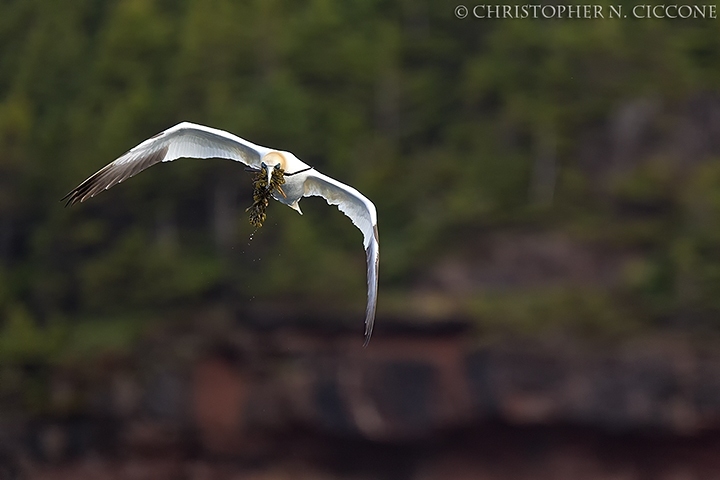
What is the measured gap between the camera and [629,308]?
31141 mm

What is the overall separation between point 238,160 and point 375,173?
2009 centimetres

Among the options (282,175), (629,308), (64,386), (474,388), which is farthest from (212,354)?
(282,175)

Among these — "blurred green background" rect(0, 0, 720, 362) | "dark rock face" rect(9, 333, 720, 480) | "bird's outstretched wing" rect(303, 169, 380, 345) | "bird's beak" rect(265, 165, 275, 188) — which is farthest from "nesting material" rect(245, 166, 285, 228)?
"blurred green background" rect(0, 0, 720, 362)

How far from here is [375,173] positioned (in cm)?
3503

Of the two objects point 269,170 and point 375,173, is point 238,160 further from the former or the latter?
point 375,173

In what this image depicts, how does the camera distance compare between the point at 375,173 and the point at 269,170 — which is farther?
the point at 375,173

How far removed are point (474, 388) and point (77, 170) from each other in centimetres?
1162

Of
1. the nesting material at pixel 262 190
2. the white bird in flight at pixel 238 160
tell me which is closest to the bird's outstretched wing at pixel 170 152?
the white bird in flight at pixel 238 160

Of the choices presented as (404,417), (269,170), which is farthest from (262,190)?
(404,417)

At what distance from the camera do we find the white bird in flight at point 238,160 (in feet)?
48.0

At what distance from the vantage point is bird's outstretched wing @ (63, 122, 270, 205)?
14805 mm

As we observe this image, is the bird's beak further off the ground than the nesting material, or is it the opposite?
the bird's beak

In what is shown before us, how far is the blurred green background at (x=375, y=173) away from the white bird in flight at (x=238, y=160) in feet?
51.3

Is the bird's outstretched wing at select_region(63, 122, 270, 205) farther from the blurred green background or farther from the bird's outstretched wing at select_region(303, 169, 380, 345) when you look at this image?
the blurred green background
